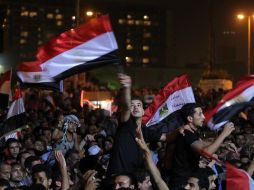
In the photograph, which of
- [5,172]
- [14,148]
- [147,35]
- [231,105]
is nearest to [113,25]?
[147,35]

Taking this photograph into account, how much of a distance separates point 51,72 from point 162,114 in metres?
3.75

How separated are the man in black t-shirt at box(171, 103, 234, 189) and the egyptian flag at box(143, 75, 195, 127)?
12.8ft

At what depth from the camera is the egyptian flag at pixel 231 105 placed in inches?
314

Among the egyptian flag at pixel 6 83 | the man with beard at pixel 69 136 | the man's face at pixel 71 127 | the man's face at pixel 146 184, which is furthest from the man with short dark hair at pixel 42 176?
the egyptian flag at pixel 6 83

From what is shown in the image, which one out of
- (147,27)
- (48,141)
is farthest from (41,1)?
(48,141)

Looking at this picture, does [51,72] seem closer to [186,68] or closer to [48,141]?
[48,141]

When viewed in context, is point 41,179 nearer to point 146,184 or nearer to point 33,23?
point 146,184

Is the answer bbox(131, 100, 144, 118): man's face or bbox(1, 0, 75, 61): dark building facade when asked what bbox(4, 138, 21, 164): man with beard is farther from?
bbox(1, 0, 75, 61): dark building facade

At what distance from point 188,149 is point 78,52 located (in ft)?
6.05

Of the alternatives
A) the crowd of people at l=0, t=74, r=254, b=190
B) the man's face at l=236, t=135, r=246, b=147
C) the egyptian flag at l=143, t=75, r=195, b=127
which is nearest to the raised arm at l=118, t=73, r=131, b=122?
the crowd of people at l=0, t=74, r=254, b=190

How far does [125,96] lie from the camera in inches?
324

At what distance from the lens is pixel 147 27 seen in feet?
437

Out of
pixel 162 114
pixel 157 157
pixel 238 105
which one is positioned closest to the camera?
pixel 238 105

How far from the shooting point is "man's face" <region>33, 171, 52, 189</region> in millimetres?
8961
